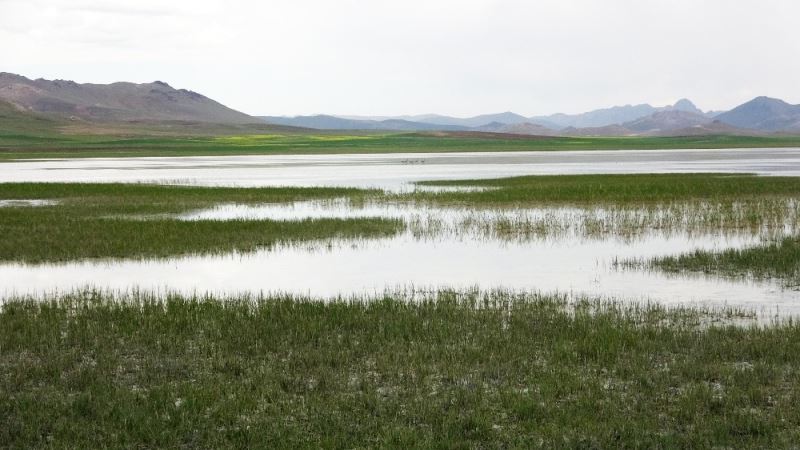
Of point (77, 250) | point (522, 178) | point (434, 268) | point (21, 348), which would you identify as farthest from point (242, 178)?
point (21, 348)

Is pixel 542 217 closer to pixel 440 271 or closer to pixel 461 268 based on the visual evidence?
pixel 461 268

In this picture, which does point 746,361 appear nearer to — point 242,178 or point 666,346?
point 666,346

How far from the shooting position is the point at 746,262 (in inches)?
886

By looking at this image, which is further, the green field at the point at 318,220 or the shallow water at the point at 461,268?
the green field at the point at 318,220

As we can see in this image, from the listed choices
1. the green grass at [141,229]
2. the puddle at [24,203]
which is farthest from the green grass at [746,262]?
the puddle at [24,203]

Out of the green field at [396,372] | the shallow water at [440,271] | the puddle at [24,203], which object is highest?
the puddle at [24,203]

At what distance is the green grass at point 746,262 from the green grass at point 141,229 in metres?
11.2

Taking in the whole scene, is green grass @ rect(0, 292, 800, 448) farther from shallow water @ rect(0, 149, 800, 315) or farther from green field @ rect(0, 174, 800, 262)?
green field @ rect(0, 174, 800, 262)

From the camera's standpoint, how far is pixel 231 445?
9617 millimetres

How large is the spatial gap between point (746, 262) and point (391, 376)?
45.3 ft

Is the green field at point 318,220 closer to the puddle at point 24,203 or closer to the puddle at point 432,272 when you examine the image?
the puddle at point 24,203

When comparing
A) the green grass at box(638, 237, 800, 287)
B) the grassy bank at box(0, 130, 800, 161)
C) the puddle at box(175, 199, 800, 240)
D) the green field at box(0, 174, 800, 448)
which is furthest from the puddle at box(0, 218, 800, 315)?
the grassy bank at box(0, 130, 800, 161)

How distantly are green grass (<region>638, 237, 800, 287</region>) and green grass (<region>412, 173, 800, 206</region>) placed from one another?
17.3 meters

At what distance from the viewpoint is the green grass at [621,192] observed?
4275 centimetres
